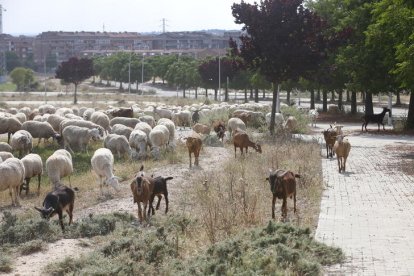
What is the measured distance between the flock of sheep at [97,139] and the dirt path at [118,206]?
705mm

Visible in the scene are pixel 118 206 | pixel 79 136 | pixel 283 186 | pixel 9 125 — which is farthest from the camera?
pixel 9 125

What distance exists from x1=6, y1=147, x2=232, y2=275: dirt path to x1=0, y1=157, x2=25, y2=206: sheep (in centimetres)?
198

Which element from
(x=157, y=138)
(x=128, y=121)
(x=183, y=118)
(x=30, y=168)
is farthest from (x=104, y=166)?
(x=183, y=118)

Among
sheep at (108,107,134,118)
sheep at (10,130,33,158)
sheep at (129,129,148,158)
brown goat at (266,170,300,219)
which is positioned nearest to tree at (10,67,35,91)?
sheep at (108,107,134,118)

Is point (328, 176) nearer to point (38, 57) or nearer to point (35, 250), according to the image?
point (35, 250)

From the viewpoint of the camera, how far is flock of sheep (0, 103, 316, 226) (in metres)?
17.2

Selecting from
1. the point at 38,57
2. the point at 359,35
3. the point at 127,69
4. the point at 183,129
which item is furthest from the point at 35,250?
the point at 38,57

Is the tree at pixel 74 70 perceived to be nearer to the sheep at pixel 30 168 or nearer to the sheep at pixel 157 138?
the sheep at pixel 157 138

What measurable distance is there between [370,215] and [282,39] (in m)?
18.0

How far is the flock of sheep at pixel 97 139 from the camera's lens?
1717cm

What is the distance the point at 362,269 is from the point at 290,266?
3.67ft

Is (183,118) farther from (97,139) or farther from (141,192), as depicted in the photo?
(141,192)

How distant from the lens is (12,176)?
15859 mm

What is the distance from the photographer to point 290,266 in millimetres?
9531
